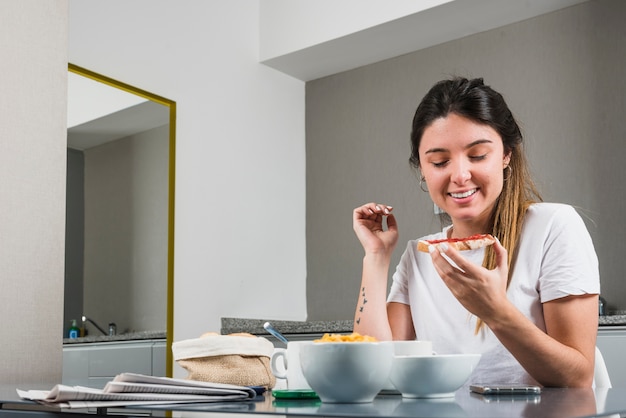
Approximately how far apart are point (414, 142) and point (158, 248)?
1913 millimetres

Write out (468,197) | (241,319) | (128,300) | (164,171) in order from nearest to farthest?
(468,197)
(128,300)
(164,171)
(241,319)

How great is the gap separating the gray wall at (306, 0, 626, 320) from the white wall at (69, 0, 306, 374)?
6.2 inches

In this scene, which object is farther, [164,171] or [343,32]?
[343,32]

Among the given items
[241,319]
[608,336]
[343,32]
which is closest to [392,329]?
[608,336]

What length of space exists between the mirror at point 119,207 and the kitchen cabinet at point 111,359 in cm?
5

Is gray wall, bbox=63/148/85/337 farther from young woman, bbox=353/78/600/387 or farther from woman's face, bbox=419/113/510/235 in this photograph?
woman's face, bbox=419/113/510/235

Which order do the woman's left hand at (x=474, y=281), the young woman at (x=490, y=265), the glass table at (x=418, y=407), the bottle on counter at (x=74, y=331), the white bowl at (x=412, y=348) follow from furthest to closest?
1. the bottle on counter at (x=74, y=331)
2. the young woman at (x=490, y=265)
3. the woman's left hand at (x=474, y=281)
4. the white bowl at (x=412, y=348)
5. the glass table at (x=418, y=407)

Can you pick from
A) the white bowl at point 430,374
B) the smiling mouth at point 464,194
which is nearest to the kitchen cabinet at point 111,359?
the smiling mouth at point 464,194

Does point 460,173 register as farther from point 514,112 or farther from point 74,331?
point 514,112

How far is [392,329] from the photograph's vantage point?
1.68 m

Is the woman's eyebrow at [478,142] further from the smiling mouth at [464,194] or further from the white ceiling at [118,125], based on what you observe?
the white ceiling at [118,125]

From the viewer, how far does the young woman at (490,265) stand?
1247 mm

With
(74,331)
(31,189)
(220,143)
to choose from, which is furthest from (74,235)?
(31,189)

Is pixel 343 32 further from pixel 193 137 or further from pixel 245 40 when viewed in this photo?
pixel 193 137
